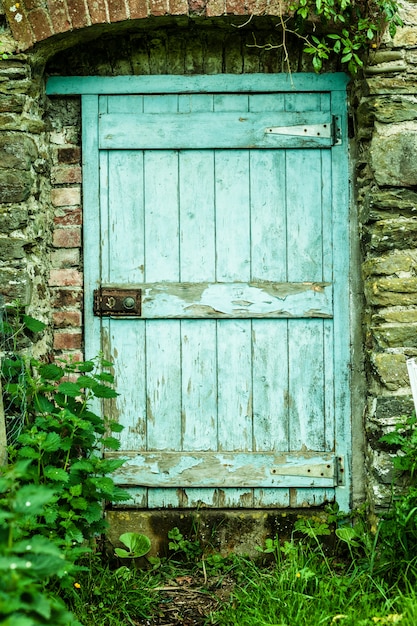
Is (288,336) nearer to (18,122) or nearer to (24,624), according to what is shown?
(18,122)

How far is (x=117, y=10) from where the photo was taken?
111 inches

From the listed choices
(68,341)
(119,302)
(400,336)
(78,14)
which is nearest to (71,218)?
(119,302)

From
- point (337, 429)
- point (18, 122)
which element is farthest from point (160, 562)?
point (18, 122)

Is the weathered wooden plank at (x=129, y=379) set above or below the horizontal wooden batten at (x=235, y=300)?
below

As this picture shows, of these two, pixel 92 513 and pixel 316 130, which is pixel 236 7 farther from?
pixel 92 513

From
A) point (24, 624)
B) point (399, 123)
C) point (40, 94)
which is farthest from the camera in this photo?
point (40, 94)

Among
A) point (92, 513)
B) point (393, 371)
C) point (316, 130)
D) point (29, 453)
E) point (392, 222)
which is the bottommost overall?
point (92, 513)

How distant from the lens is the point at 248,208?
3.10 meters

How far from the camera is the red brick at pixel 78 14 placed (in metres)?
2.82

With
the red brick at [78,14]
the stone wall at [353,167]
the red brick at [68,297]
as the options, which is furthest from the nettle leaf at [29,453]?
the red brick at [78,14]

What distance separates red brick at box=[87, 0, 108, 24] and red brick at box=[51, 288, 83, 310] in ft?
3.86

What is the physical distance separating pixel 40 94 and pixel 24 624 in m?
2.33

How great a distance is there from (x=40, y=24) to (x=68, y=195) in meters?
0.74

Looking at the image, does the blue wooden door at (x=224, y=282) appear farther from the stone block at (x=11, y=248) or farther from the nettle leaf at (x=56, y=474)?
the nettle leaf at (x=56, y=474)
